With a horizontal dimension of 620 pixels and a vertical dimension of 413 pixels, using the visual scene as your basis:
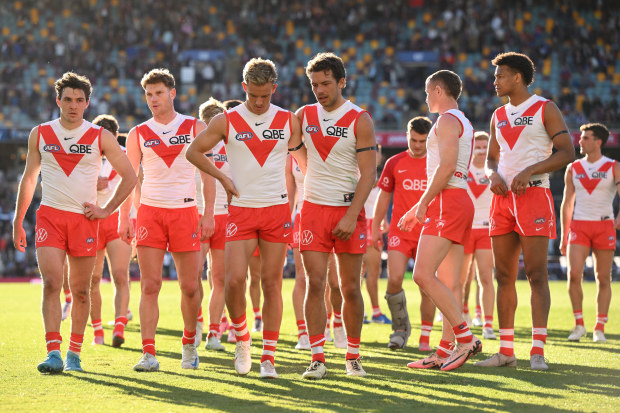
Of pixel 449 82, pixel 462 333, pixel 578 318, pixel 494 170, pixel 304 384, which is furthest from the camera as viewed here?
pixel 578 318

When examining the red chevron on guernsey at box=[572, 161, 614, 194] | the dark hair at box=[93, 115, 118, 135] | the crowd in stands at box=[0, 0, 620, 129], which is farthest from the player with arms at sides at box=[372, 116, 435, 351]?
the crowd in stands at box=[0, 0, 620, 129]

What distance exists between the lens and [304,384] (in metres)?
6.69

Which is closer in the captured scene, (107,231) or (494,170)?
(494,170)

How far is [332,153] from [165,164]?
1697mm

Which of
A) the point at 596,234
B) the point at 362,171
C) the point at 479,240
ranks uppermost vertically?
the point at 362,171

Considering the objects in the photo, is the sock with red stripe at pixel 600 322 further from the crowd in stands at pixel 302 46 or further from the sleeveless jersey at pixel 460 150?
the crowd in stands at pixel 302 46

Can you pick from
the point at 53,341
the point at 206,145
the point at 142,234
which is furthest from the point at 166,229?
the point at 53,341

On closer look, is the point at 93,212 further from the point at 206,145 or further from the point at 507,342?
the point at 507,342

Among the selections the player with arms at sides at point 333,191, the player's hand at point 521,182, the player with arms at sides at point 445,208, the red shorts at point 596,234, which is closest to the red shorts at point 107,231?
the player with arms at sides at point 333,191

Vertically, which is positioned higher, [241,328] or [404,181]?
[404,181]

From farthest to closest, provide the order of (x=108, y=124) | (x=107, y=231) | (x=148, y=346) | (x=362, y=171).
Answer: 1. (x=107, y=231)
2. (x=108, y=124)
3. (x=148, y=346)
4. (x=362, y=171)

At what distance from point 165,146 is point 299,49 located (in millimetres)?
28031

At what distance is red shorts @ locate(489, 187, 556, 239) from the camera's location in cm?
759

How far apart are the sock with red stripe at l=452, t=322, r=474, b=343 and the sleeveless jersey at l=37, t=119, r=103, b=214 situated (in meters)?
3.54
